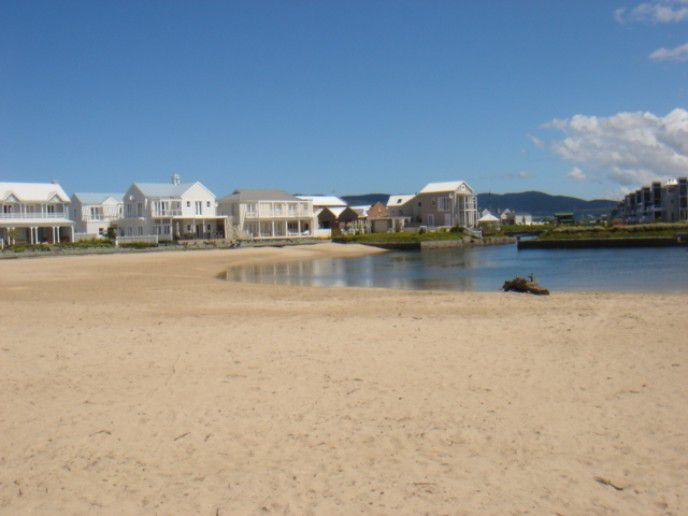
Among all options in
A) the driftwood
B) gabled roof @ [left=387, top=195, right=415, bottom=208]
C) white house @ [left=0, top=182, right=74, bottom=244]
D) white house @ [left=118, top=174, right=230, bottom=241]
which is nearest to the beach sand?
the driftwood

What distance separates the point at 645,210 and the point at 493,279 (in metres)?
97.1

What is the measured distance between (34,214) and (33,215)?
139 millimetres

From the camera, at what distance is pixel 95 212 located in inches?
2995

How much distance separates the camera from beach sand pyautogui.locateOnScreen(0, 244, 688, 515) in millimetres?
5273

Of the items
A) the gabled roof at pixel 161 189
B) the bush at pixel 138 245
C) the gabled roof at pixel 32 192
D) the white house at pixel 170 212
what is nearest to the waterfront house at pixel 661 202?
the white house at pixel 170 212

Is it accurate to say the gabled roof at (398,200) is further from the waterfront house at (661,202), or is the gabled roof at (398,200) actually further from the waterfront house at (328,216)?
the waterfront house at (661,202)

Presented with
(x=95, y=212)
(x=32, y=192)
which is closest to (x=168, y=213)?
(x=95, y=212)

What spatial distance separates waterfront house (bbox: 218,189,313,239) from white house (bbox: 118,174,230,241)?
382cm

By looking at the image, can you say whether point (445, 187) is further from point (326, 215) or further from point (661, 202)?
point (661, 202)

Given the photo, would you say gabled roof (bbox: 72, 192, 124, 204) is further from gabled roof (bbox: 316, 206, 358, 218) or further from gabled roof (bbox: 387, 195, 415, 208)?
gabled roof (bbox: 387, 195, 415, 208)

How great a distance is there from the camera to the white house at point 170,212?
234 feet

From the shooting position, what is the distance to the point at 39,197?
64.7 meters

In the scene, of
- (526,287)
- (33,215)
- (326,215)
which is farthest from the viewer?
(326,215)

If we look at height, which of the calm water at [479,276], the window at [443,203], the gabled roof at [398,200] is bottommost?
the calm water at [479,276]
